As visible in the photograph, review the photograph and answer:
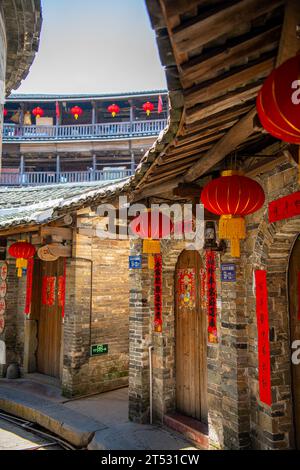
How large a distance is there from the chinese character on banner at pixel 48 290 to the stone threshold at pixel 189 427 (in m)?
4.73

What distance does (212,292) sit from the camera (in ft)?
17.6

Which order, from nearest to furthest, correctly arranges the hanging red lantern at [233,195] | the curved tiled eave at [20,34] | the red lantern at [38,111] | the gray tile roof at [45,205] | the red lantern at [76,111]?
the hanging red lantern at [233,195] < the curved tiled eave at [20,34] < the gray tile roof at [45,205] < the red lantern at [76,111] < the red lantern at [38,111]

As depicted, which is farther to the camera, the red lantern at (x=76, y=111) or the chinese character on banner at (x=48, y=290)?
the red lantern at (x=76, y=111)

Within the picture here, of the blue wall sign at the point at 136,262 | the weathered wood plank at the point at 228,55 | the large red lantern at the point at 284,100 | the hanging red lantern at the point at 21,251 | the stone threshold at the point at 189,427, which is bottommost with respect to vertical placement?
the stone threshold at the point at 189,427

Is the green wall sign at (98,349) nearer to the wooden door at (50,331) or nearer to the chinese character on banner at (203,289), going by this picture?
the wooden door at (50,331)

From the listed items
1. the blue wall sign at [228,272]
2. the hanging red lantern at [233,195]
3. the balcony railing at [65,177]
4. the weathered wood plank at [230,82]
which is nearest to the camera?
the weathered wood plank at [230,82]

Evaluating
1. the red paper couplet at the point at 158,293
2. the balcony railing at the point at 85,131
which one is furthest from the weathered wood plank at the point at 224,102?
the balcony railing at the point at 85,131

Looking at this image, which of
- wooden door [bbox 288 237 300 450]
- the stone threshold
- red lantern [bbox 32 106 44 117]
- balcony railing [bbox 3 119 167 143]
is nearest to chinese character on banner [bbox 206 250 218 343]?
wooden door [bbox 288 237 300 450]

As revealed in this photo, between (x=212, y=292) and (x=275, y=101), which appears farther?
(x=212, y=292)

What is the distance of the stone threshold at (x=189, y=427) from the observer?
533 cm

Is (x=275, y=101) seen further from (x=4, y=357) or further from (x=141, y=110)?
(x=141, y=110)

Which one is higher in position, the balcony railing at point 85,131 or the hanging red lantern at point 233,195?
the balcony railing at point 85,131
